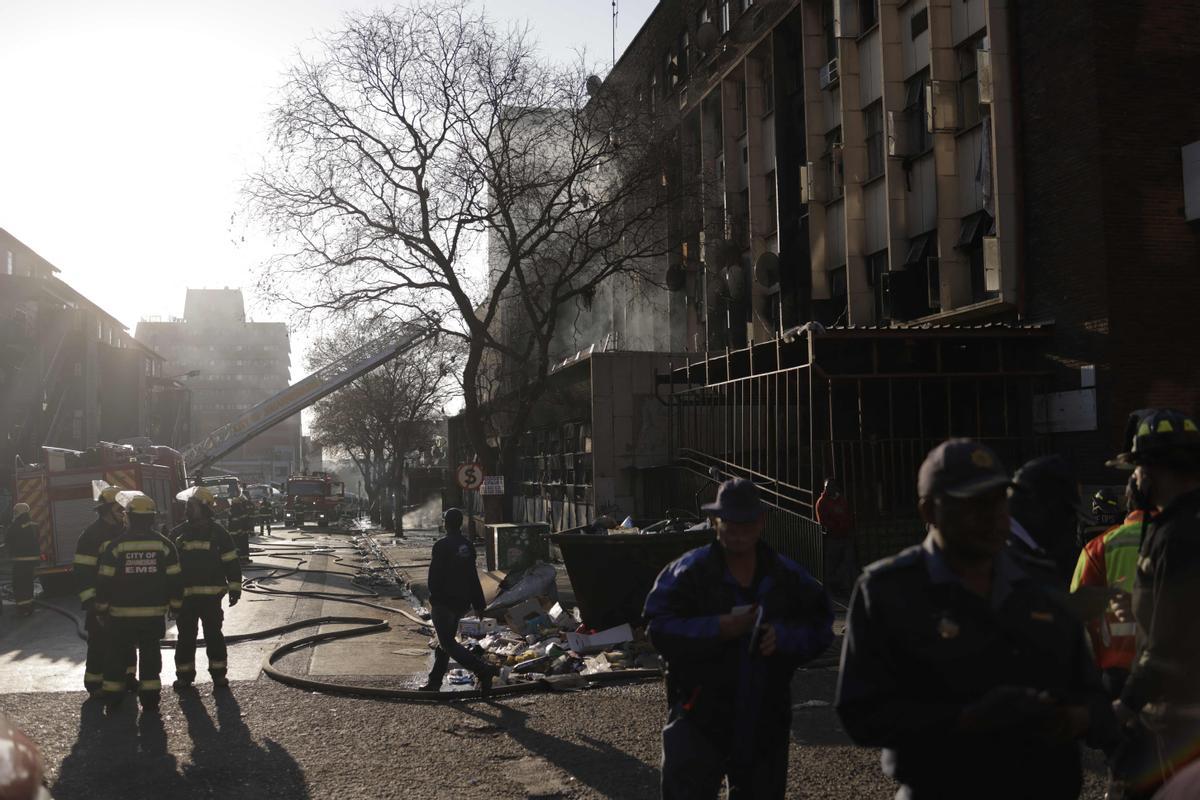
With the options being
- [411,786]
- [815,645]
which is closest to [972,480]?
[815,645]

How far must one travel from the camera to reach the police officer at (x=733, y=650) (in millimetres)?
4234

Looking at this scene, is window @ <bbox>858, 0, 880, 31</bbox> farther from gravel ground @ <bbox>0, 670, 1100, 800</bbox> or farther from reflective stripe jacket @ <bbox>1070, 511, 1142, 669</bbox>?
reflective stripe jacket @ <bbox>1070, 511, 1142, 669</bbox>

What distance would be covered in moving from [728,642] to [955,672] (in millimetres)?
1558

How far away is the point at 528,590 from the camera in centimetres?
1488

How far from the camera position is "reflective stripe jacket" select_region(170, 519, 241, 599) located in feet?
34.9

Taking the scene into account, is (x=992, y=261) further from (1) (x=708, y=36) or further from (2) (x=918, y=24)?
(1) (x=708, y=36)

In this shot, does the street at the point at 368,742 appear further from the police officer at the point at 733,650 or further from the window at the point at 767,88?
the window at the point at 767,88

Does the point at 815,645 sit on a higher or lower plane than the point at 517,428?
lower

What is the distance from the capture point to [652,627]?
4.40 meters

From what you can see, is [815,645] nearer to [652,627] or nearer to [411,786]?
[652,627]

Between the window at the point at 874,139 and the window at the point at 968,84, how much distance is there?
10.7 feet

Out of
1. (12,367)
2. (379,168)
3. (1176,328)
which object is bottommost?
(1176,328)

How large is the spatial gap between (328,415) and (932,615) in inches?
2704

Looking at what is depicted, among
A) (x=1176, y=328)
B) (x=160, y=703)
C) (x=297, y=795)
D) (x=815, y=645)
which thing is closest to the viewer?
(x=815, y=645)
